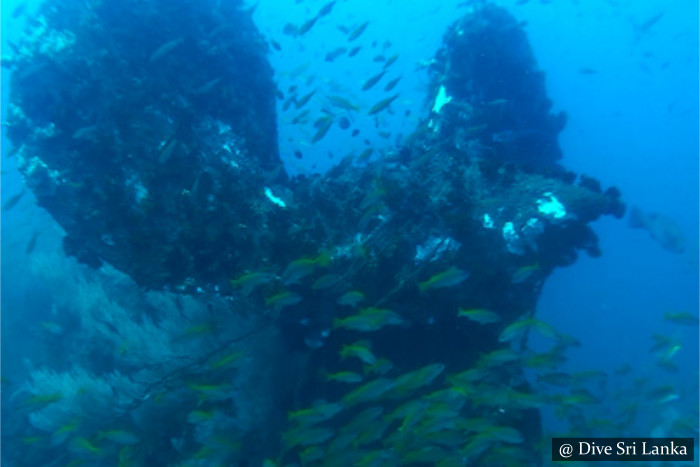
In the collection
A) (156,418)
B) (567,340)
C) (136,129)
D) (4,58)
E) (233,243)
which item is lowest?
(156,418)

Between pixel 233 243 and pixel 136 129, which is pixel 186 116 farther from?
pixel 233 243

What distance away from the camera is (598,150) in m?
70.6

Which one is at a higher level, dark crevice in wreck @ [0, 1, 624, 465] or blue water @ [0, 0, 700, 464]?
blue water @ [0, 0, 700, 464]

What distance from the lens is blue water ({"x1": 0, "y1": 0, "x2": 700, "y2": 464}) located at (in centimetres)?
1577

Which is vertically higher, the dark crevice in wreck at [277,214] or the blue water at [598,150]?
the blue water at [598,150]

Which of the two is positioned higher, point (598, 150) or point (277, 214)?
point (598, 150)

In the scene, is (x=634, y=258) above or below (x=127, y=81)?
above

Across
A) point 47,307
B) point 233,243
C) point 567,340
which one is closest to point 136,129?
point 233,243

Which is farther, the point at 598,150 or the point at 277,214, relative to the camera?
the point at 598,150

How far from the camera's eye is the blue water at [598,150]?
1577cm

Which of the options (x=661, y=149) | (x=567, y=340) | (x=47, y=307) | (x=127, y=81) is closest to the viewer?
(x=567, y=340)

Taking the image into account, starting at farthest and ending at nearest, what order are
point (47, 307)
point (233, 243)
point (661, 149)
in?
point (661, 149) → point (47, 307) → point (233, 243)

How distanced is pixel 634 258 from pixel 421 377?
55083 mm

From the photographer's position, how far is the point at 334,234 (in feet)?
26.7
